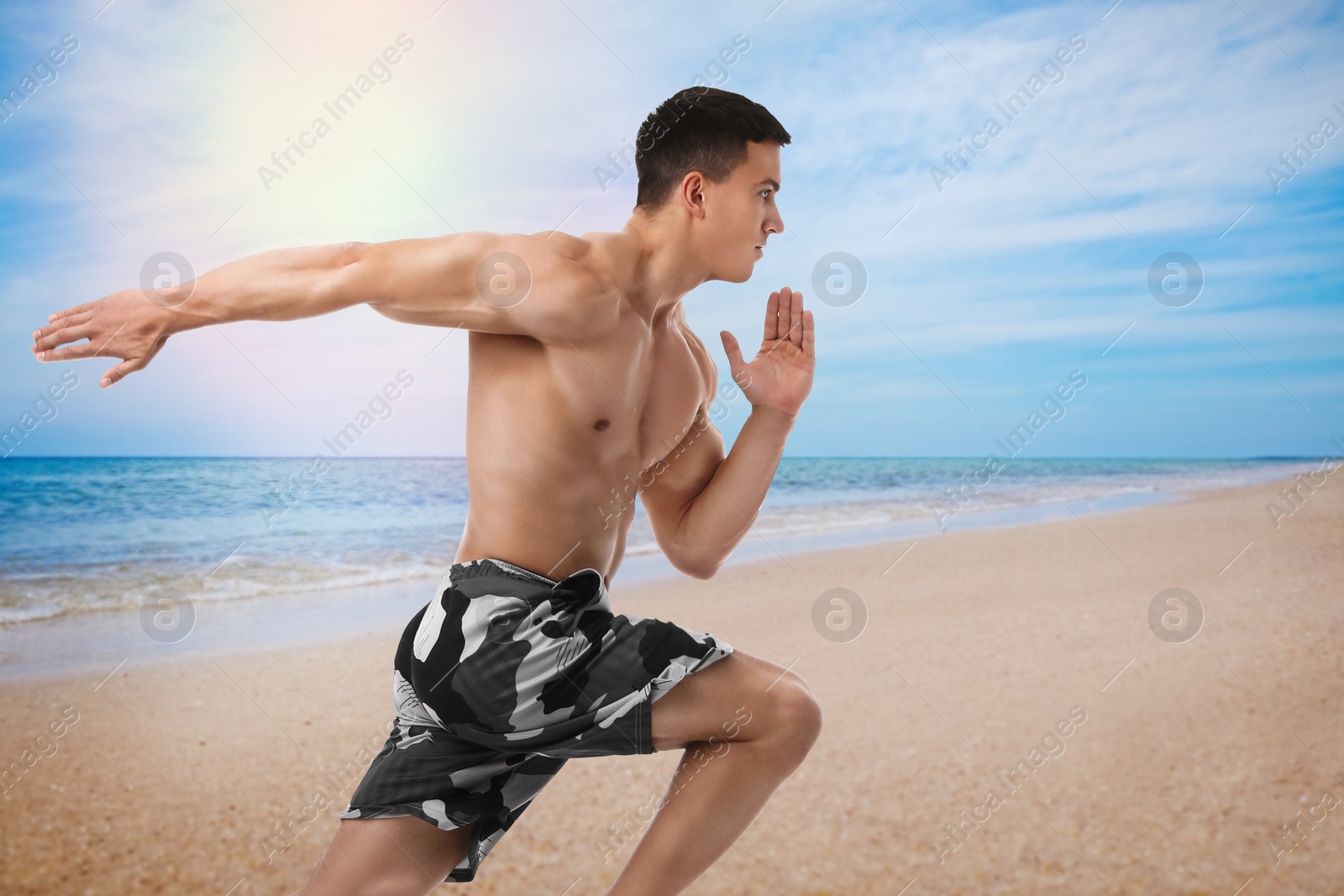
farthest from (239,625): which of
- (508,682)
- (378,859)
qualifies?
(508,682)

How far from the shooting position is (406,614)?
7.25 meters

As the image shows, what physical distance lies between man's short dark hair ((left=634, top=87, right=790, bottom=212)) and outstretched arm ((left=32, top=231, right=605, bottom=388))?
51cm

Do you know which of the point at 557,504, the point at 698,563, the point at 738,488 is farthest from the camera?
the point at 698,563

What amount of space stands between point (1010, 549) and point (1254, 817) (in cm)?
622

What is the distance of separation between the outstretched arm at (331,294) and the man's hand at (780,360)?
0.55 metres

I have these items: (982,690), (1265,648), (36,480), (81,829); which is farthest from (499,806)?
(36,480)

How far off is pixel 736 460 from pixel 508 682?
0.70 metres

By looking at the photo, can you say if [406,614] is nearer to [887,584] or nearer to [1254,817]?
[887,584]

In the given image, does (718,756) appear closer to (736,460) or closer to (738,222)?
(736,460)

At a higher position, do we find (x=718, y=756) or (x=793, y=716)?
(x=793, y=716)

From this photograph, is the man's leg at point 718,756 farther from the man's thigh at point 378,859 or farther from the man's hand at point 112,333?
the man's hand at point 112,333

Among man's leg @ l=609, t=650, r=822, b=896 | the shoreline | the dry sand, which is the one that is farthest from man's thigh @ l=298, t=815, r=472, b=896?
the shoreline

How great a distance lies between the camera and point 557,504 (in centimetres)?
186

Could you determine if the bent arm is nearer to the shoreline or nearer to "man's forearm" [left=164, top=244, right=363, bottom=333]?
"man's forearm" [left=164, top=244, right=363, bottom=333]
